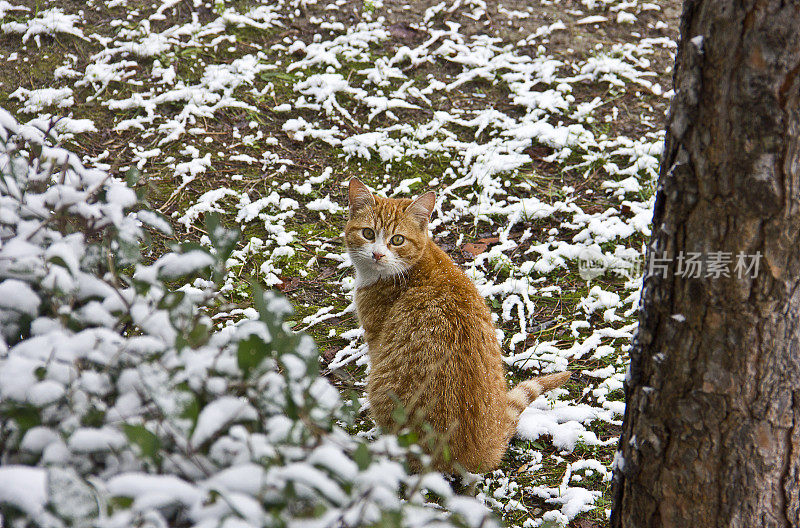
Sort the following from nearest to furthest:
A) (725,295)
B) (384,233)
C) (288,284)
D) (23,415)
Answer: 1. (23,415)
2. (725,295)
3. (384,233)
4. (288,284)

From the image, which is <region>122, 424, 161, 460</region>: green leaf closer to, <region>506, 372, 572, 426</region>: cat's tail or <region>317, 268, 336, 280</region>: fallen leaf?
<region>506, 372, 572, 426</region>: cat's tail

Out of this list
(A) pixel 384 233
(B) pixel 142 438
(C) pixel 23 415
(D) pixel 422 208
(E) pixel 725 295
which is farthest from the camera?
(D) pixel 422 208

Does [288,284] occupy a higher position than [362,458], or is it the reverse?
[362,458]

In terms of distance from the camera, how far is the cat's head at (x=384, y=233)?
346 cm

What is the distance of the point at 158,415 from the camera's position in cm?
126

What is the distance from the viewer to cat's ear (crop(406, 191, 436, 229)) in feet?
12.0

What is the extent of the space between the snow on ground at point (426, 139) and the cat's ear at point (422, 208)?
2.16 ft

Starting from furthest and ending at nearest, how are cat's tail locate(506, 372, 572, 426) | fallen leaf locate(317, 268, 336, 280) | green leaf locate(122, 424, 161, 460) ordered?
1. fallen leaf locate(317, 268, 336, 280)
2. cat's tail locate(506, 372, 572, 426)
3. green leaf locate(122, 424, 161, 460)

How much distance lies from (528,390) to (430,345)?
0.68 metres

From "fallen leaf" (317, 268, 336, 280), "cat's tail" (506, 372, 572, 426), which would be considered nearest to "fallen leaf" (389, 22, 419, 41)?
"fallen leaf" (317, 268, 336, 280)

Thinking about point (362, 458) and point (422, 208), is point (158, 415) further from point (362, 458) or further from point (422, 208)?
point (422, 208)

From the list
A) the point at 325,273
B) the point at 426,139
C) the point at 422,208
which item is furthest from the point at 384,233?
the point at 426,139

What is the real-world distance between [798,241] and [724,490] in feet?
2.41

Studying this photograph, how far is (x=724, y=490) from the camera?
1.91 meters
